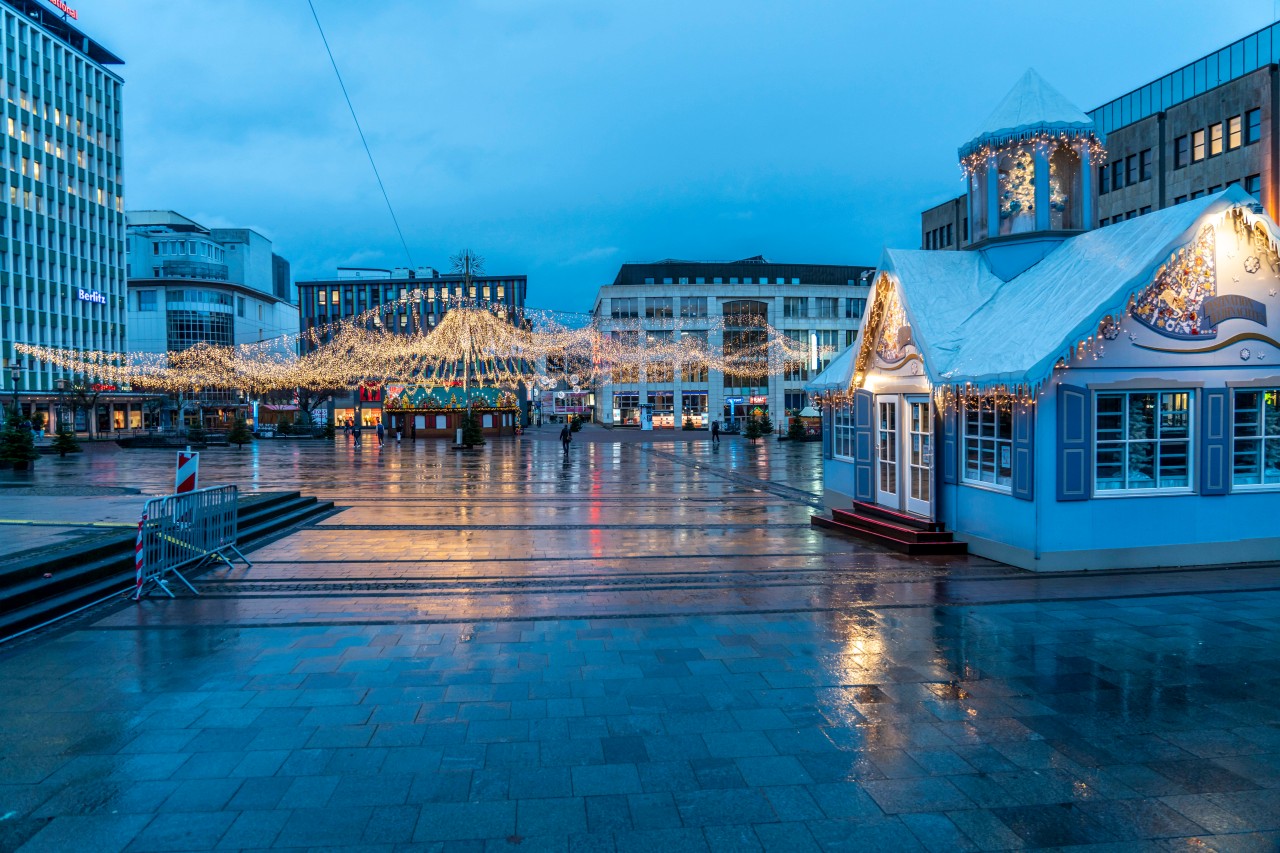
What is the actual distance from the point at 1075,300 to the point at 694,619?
24.1 feet

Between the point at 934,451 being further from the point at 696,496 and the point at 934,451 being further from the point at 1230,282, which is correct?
the point at 696,496

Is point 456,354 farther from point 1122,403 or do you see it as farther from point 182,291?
point 182,291

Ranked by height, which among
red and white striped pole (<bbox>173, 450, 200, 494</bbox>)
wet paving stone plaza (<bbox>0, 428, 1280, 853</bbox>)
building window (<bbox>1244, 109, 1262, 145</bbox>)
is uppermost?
building window (<bbox>1244, 109, 1262, 145</bbox>)

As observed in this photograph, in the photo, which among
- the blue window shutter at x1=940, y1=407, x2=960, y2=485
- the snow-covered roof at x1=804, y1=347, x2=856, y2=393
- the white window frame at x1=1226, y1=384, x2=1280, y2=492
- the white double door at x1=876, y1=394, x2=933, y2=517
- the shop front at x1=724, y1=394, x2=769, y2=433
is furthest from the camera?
the shop front at x1=724, y1=394, x2=769, y2=433

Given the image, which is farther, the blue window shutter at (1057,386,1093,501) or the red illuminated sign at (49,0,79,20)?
the red illuminated sign at (49,0,79,20)

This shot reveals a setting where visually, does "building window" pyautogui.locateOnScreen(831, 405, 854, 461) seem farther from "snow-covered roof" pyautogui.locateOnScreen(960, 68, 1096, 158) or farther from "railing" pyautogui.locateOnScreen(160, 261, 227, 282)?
"railing" pyautogui.locateOnScreen(160, 261, 227, 282)

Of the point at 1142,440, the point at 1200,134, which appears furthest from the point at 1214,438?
the point at 1200,134

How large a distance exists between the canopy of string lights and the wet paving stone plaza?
28512 millimetres

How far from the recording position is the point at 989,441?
38.2ft

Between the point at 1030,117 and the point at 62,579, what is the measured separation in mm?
16986

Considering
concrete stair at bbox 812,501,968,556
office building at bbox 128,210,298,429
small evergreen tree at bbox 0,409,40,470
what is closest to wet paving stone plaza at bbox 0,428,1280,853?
concrete stair at bbox 812,501,968,556

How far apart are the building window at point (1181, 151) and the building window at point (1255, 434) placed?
38.4 meters

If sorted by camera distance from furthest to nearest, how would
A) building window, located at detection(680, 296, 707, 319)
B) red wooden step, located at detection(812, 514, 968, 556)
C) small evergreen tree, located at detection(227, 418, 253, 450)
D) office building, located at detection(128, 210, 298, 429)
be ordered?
1. office building, located at detection(128, 210, 298, 429)
2. building window, located at detection(680, 296, 707, 319)
3. small evergreen tree, located at detection(227, 418, 253, 450)
4. red wooden step, located at detection(812, 514, 968, 556)

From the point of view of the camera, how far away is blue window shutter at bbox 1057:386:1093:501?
413 inches
